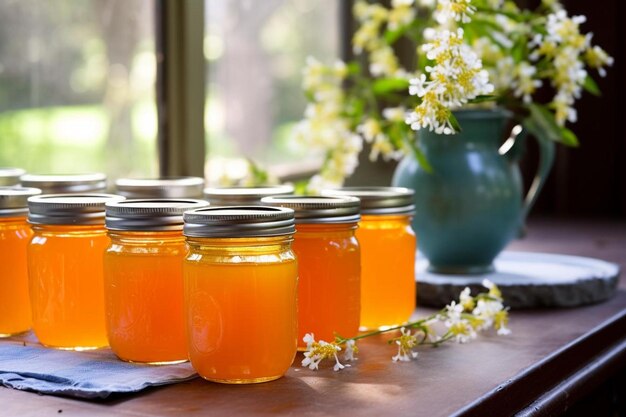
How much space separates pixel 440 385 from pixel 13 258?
0.49 m

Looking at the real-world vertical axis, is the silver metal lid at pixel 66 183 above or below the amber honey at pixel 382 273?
above

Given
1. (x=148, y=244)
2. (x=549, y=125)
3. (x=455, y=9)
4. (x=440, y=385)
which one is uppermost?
(x=455, y=9)

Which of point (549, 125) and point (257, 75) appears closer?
point (549, 125)

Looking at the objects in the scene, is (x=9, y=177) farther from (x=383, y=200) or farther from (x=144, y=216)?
(x=383, y=200)

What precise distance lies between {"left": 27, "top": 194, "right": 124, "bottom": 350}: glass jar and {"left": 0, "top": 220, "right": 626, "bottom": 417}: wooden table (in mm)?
151

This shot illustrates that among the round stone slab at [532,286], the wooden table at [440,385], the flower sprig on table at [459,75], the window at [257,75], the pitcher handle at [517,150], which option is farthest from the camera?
the window at [257,75]

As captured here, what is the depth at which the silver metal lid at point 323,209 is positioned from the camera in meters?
1.02

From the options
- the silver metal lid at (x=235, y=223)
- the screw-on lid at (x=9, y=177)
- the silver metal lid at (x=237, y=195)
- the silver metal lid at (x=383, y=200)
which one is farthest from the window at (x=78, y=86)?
the silver metal lid at (x=235, y=223)

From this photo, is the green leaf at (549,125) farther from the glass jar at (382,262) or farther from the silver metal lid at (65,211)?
the silver metal lid at (65,211)

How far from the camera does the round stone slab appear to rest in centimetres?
135

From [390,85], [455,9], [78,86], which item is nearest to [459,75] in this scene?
[455,9]

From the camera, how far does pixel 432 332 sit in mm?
→ 1114

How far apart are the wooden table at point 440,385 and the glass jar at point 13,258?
9.0 inches

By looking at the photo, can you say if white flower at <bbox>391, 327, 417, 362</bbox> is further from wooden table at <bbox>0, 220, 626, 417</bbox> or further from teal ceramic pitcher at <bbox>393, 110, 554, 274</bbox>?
teal ceramic pitcher at <bbox>393, 110, 554, 274</bbox>
